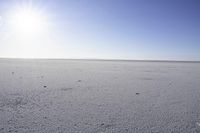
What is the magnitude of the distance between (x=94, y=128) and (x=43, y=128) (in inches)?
42.6

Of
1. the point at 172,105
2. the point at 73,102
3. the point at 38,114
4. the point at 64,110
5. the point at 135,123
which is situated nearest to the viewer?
the point at 135,123

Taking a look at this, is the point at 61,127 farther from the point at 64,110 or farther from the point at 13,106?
the point at 13,106

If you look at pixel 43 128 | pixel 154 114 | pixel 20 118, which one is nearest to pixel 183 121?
pixel 154 114

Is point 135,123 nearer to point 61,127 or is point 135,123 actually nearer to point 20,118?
point 61,127

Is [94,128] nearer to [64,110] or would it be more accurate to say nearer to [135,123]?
[135,123]

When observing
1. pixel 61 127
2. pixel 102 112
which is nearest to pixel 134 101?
pixel 102 112

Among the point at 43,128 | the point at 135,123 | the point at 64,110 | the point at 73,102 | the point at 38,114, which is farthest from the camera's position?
the point at 73,102

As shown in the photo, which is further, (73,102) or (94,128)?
(73,102)

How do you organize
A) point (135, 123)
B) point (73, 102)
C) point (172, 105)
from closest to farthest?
point (135, 123), point (172, 105), point (73, 102)

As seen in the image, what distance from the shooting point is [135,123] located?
4004 mm

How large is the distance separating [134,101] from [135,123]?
1.94m

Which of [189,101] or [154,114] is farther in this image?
[189,101]

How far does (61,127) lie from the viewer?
376 cm

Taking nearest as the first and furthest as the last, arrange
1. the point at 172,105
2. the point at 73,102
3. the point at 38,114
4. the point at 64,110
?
the point at 38,114, the point at 64,110, the point at 172,105, the point at 73,102
